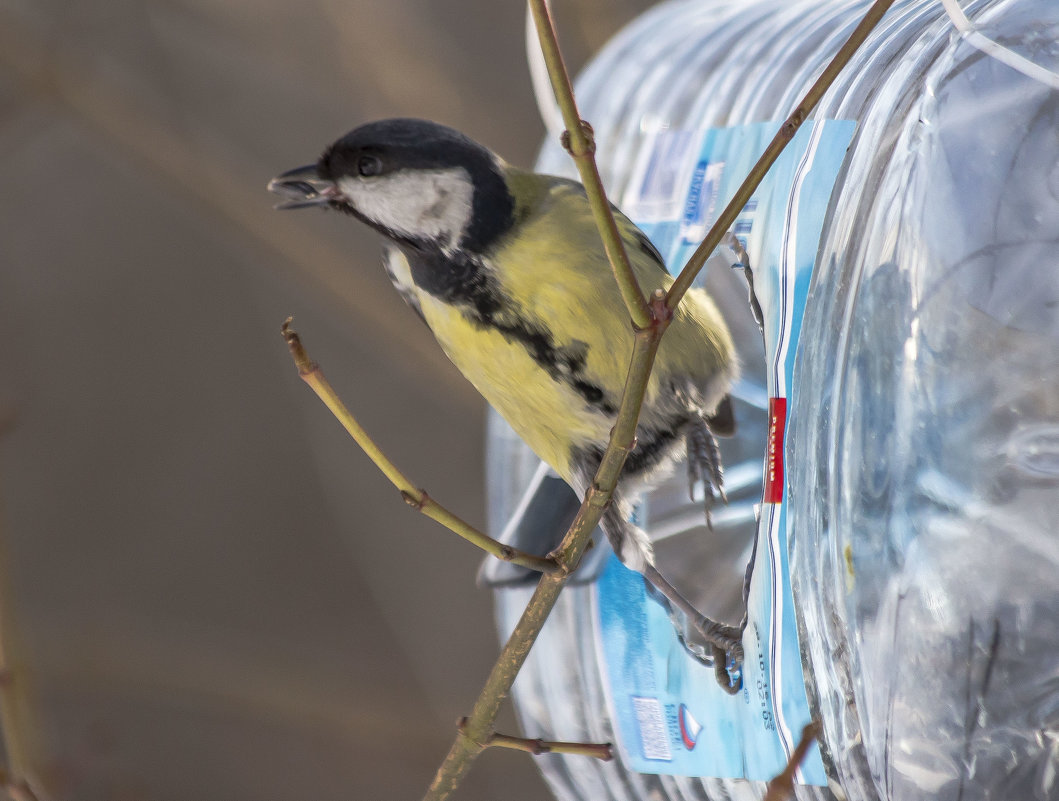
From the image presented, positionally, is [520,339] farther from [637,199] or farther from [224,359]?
[224,359]

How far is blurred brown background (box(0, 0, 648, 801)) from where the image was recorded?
1.21 meters

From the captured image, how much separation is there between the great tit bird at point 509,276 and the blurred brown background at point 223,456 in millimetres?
676

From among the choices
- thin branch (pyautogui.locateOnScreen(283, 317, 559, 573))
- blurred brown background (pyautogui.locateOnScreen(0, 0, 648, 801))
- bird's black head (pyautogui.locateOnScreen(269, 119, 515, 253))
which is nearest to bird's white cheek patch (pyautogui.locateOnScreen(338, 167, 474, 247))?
bird's black head (pyautogui.locateOnScreen(269, 119, 515, 253))

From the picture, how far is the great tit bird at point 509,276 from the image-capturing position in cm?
47

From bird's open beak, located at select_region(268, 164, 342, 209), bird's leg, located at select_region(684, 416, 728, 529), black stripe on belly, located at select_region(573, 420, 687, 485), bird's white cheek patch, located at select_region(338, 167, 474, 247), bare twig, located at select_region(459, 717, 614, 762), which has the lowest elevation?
bare twig, located at select_region(459, 717, 614, 762)

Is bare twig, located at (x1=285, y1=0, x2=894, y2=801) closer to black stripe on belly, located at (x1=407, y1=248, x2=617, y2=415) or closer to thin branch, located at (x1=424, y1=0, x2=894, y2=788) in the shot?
thin branch, located at (x1=424, y1=0, x2=894, y2=788)

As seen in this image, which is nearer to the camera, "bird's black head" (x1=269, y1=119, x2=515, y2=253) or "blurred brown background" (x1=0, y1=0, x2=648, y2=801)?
"bird's black head" (x1=269, y1=119, x2=515, y2=253)

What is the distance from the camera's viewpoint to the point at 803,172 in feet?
1.79

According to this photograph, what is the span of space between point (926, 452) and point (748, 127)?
0.22 m

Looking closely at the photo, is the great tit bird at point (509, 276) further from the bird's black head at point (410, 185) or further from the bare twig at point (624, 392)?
the bare twig at point (624, 392)

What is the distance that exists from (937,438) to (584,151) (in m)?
0.29

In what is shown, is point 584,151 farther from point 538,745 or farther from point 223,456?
point 223,456

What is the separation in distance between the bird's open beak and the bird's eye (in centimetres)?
2

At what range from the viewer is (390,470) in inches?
14.2
